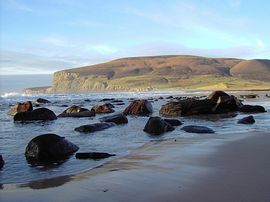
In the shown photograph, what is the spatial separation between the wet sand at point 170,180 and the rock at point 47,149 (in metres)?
2.02

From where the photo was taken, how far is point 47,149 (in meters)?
11.6

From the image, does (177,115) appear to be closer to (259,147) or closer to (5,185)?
(259,147)

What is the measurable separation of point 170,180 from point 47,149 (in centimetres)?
494

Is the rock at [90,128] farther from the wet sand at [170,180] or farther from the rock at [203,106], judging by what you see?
the rock at [203,106]

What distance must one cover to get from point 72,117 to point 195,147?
15.9m

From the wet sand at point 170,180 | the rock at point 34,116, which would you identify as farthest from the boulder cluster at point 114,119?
the wet sand at point 170,180

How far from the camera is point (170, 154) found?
1123cm

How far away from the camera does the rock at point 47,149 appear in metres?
11.5

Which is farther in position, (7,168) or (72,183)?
(7,168)

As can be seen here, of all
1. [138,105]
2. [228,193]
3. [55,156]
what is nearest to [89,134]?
[55,156]

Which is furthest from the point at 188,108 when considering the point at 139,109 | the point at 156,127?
the point at 156,127

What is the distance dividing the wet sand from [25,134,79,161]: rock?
6.63 feet

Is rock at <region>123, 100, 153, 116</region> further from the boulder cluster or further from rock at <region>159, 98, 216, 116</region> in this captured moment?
rock at <region>159, 98, 216, 116</region>

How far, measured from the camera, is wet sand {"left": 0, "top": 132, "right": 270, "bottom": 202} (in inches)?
267
